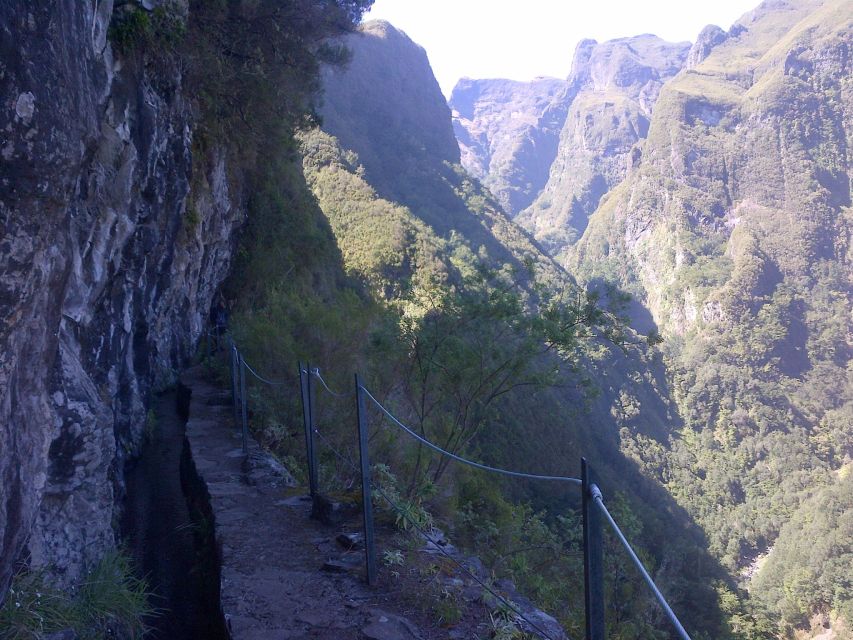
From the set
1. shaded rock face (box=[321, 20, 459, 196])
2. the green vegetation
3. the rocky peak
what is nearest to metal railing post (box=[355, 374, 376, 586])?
the green vegetation

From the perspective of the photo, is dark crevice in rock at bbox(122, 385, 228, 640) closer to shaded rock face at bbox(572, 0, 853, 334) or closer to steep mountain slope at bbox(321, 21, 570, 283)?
Answer: steep mountain slope at bbox(321, 21, 570, 283)

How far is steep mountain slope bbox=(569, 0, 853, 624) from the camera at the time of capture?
68812 millimetres

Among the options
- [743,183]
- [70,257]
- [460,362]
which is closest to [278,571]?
[70,257]

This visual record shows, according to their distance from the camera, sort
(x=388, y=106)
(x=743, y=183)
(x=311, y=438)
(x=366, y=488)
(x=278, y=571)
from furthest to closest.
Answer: (x=743, y=183)
(x=388, y=106)
(x=311, y=438)
(x=278, y=571)
(x=366, y=488)

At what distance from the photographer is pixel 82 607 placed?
2.96m

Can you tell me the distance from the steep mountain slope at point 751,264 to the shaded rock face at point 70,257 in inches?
1987

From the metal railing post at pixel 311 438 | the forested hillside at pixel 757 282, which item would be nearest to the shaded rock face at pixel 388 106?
the forested hillside at pixel 757 282

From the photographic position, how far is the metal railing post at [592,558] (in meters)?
2.01

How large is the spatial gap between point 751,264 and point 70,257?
A: 11468 cm

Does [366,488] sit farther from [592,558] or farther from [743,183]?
[743,183]

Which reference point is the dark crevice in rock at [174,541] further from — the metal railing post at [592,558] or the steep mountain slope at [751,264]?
the steep mountain slope at [751,264]

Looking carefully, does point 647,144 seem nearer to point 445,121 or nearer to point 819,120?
point 819,120

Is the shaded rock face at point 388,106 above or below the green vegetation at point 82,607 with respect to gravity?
above

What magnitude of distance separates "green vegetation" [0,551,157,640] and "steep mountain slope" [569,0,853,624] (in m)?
51.7
